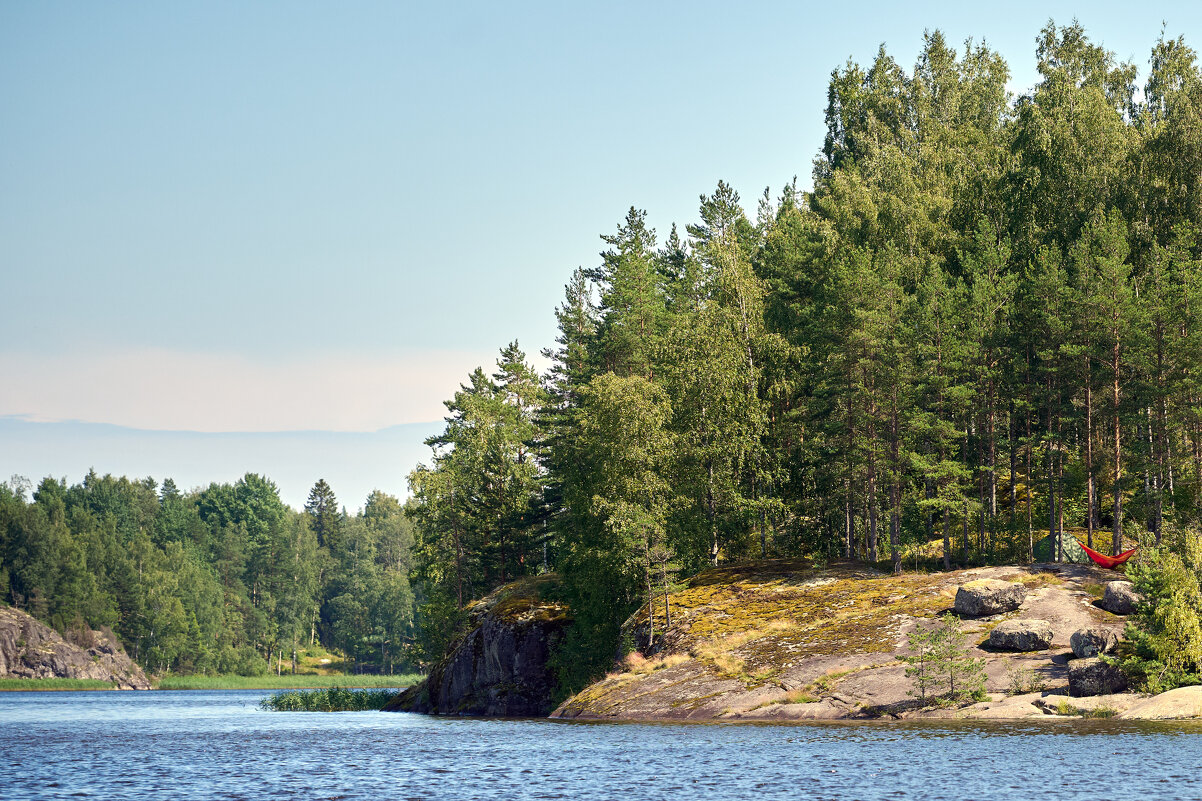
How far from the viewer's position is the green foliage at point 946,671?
45.7m

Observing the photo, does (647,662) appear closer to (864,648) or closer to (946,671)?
(864,648)

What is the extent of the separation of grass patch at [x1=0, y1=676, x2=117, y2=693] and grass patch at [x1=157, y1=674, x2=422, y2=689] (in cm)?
946

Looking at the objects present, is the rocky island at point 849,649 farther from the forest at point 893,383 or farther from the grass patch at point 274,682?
the grass patch at point 274,682

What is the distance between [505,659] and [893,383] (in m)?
29.8

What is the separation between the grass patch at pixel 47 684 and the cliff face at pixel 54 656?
2.58 metres

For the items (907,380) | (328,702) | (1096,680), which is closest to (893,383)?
(907,380)

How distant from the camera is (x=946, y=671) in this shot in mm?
46750

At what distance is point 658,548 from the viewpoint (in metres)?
60.3

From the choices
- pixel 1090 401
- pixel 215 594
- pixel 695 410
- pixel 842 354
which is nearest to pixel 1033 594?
pixel 1090 401

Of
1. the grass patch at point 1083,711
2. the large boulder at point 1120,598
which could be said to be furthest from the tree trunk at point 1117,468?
the grass patch at point 1083,711

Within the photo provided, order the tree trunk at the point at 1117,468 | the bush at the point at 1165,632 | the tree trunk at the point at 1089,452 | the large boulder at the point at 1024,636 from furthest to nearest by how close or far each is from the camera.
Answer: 1. the tree trunk at the point at 1089,452
2. the tree trunk at the point at 1117,468
3. the large boulder at the point at 1024,636
4. the bush at the point at 1165,632

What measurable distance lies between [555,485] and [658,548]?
2521 cm

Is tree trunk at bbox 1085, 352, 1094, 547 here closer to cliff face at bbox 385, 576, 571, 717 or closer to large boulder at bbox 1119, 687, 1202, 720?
large boulder at bbox 1119, 687, 1202, 720

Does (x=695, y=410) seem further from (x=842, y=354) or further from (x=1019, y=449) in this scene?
(x=1019, y=449)
